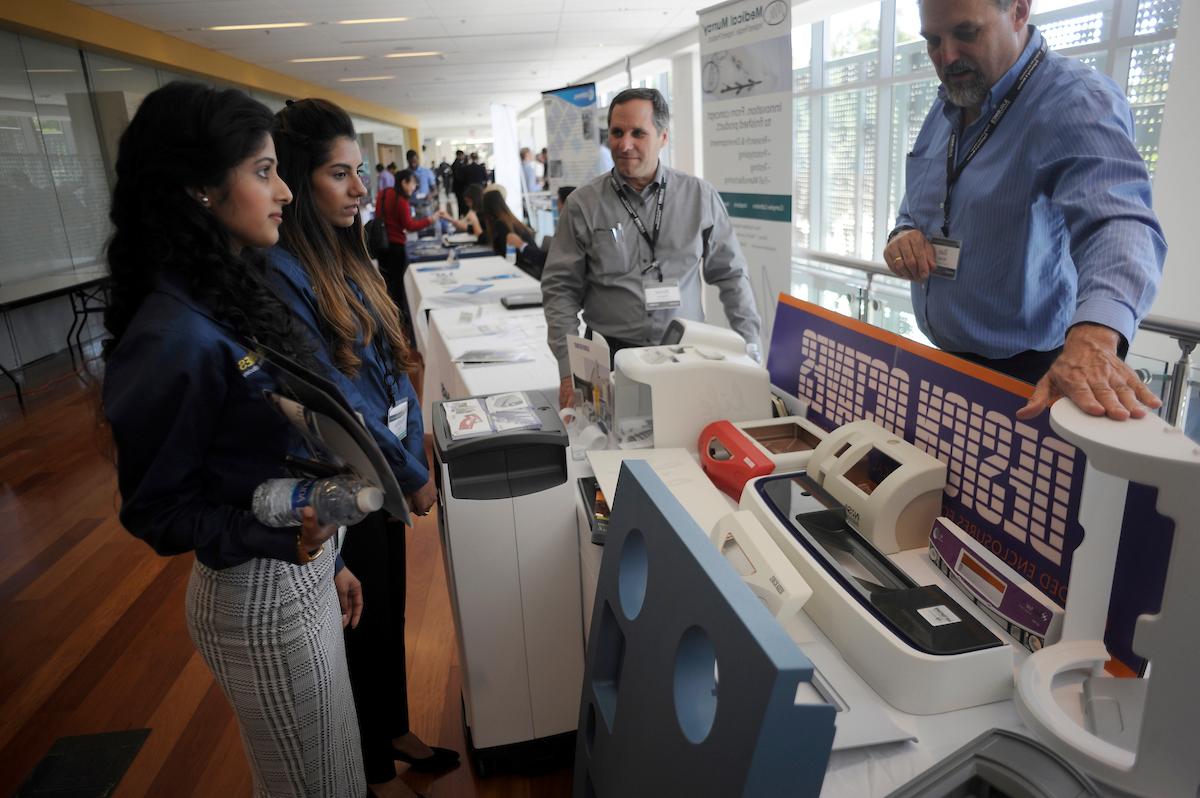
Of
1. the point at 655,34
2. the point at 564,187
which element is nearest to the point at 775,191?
the point at 564,187

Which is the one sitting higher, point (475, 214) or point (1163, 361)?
point (475, 214)

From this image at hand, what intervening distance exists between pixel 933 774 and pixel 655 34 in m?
10.5

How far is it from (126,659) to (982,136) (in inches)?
116

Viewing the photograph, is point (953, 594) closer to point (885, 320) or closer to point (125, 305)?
point (125, 305)

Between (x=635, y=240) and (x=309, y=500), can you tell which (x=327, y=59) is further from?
(x=309, y=500)

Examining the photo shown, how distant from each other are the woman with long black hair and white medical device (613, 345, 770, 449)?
0.75 metres

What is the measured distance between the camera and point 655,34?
32.2 feet

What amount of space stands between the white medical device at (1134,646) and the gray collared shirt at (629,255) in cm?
158

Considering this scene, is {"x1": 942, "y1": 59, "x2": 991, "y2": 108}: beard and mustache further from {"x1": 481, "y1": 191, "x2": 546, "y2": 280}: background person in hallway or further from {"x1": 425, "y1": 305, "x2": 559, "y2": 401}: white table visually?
{"x1": 481, "y1": 191, "x2": 546, "y2": 280}: background person in hallway

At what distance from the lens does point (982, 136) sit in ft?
4.90

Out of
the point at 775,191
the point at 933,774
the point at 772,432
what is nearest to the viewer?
the point at 933,774

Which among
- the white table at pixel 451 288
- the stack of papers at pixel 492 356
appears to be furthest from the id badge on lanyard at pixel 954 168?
the white table at pixel 451 288

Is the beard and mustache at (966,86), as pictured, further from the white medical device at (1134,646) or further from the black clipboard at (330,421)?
the black clipboard at (330,421)

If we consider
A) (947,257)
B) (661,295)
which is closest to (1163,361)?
(947,257)
